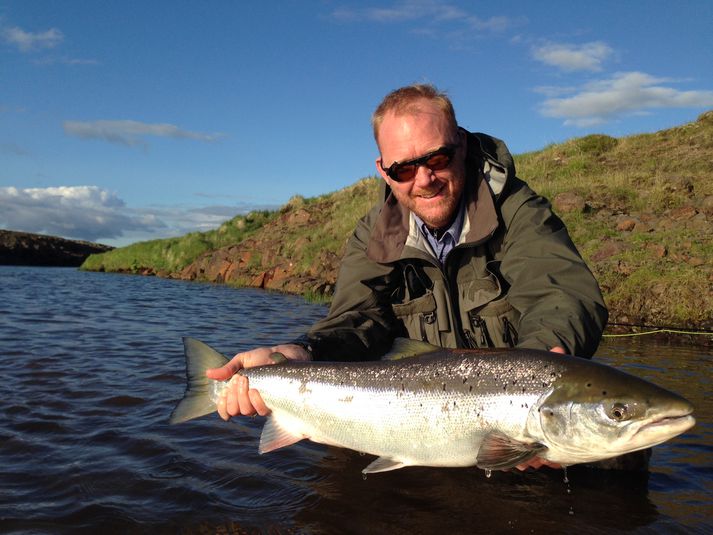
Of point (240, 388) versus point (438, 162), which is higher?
point (438, 162)

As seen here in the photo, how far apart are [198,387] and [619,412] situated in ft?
8.52

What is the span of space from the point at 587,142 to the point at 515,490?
2167 centimetres

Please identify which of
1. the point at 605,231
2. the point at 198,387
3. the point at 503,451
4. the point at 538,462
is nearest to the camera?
the point at 503,451

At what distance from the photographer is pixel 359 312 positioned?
487 cm

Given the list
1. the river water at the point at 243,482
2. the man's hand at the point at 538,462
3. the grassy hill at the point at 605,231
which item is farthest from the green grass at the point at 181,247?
the man's hand at the point at 538,462

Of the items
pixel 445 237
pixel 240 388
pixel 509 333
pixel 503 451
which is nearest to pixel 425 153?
pixel 445 237

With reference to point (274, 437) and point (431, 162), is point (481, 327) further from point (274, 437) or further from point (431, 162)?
point (274, 437)

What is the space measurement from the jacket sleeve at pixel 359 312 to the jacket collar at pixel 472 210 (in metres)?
0.20

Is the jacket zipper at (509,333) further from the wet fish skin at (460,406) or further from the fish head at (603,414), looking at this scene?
the fish head at (603,414)

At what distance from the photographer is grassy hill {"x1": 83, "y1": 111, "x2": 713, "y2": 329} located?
10.9 metres

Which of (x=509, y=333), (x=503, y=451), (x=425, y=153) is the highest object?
(x=425, y=153)

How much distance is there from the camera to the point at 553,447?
9.98ft

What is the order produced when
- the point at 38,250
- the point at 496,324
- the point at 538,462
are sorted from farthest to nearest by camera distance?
the point at 38,250 < the point at 496,324 < the point at 538,462

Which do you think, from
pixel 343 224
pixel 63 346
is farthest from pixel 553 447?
pixel 343 224
